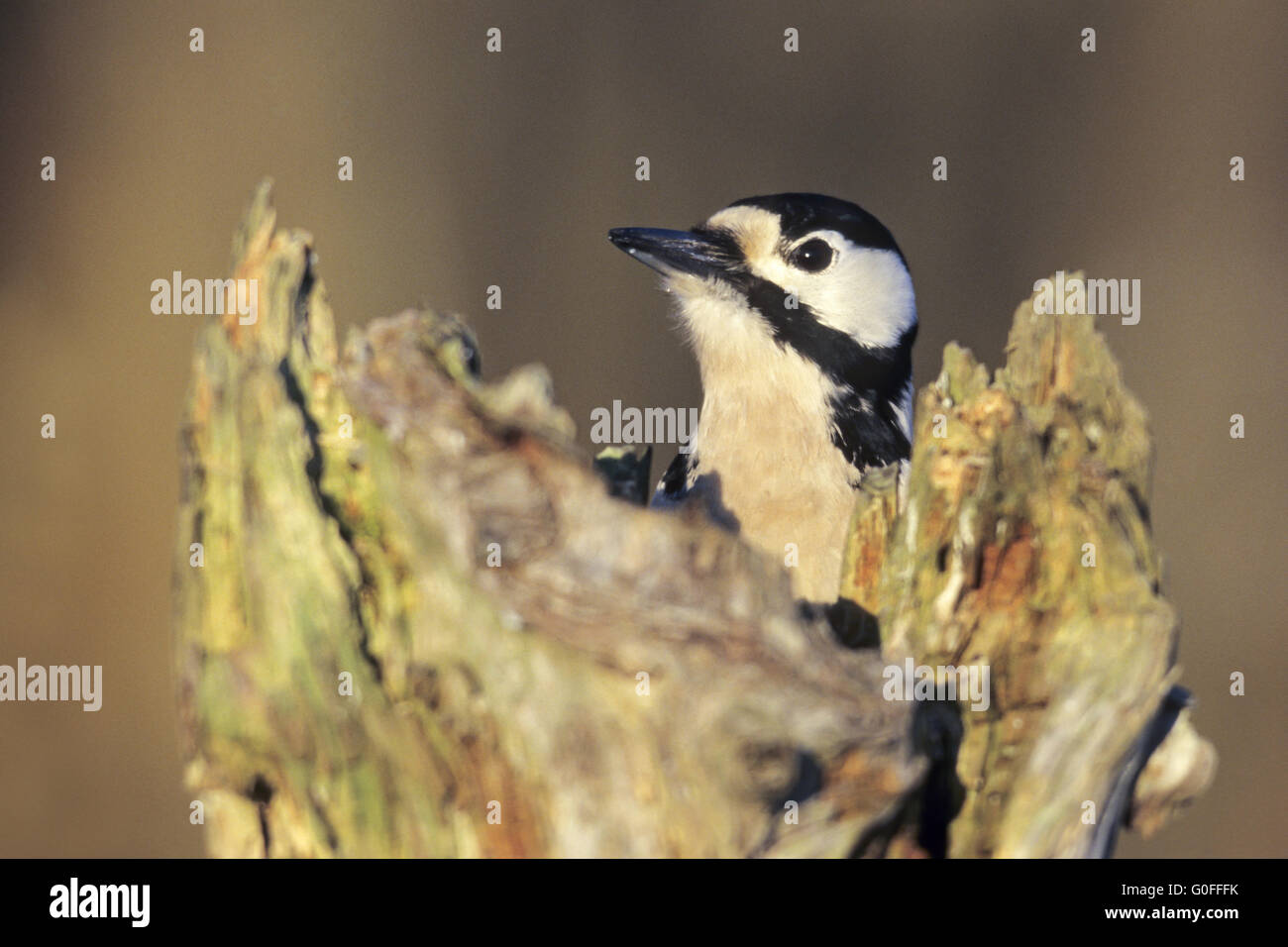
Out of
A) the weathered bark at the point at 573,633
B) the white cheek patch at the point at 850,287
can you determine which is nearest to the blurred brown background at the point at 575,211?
the white cheek patch at the point at 850,287

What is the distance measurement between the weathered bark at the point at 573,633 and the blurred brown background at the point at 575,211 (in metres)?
2.58

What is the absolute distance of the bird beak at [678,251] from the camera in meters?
2.97

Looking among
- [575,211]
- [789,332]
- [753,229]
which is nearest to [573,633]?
[789,332]

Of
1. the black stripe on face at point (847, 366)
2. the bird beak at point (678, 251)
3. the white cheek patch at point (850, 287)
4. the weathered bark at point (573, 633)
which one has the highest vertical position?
the bird beak at point (678, 251)

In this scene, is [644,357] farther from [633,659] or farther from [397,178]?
[633,659]

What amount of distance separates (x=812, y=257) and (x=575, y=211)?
6.83 ft

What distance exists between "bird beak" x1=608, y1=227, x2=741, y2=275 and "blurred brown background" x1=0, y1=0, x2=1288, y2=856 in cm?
150

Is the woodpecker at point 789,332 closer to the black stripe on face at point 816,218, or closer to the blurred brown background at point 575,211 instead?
the black stripe on face at point 816,218

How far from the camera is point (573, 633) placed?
1546 millimetres

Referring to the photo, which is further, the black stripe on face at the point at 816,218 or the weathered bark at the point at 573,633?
the black stripe on face at the point at 816,218

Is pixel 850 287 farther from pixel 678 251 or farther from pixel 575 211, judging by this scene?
pixel 575 211

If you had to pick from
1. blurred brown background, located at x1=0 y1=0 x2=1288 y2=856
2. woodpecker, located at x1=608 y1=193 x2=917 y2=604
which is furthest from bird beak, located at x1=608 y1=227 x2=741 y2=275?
blurred brown background, located at x1=0 y1=0 x2=1288 y2=856

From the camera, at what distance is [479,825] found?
5.42ft

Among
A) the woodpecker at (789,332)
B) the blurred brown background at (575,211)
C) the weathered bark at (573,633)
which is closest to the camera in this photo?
the weathered bark at (573,633)
